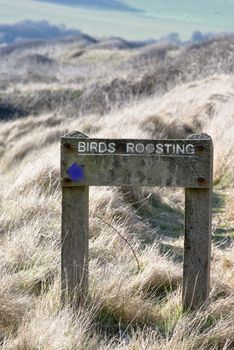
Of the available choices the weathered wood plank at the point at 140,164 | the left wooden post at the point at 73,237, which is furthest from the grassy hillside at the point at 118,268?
the weathered wood plank at the point at 140,164

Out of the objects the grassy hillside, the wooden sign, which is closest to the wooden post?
the wooden sign

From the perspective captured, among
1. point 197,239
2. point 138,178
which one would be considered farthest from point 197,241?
point 138,178

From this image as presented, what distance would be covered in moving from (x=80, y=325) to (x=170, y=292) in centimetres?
91

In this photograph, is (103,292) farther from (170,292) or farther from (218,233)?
(218,233)

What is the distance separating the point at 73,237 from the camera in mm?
4438

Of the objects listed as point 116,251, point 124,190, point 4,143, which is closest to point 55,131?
point 4,143

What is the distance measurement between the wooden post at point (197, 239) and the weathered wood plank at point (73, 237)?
58 centimetres

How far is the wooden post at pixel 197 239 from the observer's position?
14.4 ft

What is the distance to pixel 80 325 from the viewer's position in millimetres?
4027

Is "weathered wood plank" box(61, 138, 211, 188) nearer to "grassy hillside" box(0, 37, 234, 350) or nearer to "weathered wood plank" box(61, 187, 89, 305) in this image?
"weathered wood plank" box(61, 187, 89, 305)

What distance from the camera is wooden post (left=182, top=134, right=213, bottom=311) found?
14.4ft

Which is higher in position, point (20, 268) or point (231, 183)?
point (231, 183)

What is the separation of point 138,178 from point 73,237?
0.50m

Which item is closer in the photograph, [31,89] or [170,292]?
[170,292]
